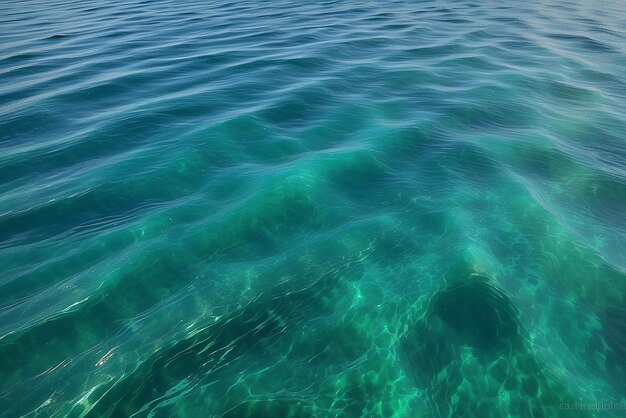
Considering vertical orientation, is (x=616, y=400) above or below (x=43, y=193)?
below

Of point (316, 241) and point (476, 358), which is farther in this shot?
point (316, 241)

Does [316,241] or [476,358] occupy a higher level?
[316,241]

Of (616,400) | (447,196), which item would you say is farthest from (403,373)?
(447,196)

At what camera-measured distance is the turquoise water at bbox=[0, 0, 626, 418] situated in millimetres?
7203

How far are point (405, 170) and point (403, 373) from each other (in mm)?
7037

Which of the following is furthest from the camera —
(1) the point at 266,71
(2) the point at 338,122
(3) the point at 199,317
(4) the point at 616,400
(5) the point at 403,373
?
(1) the point at 266,71

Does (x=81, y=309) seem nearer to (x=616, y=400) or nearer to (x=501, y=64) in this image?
(x=616, y=400)

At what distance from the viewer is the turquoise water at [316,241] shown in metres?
7.20

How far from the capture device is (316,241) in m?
10.2

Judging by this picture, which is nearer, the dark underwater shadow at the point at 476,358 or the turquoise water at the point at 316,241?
the dark underwater shadow at the point at 476,358

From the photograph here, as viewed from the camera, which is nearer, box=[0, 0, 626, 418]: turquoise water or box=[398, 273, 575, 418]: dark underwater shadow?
box=[398, 273, 575, 418]: dark underwater shadow

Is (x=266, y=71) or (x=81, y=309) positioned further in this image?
(x=266, y=71)

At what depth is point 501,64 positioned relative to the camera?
21.0m

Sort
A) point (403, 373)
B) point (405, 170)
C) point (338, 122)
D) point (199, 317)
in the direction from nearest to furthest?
point (403, 373) < point (199, 317) < point (405, 170) < point (338, 122)
